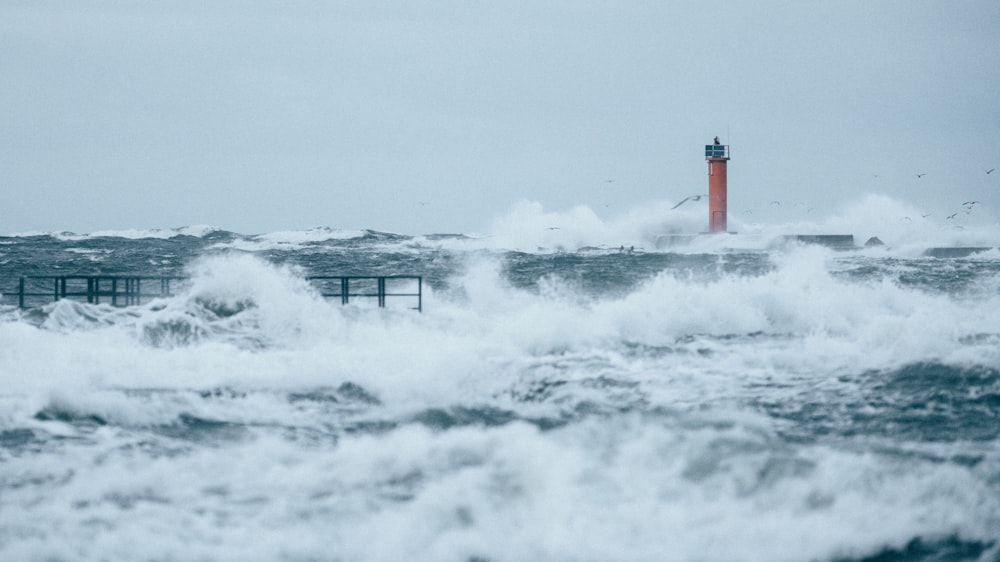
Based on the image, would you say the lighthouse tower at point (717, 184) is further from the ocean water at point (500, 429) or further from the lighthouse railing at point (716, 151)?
the ocean water at point (500, 429)

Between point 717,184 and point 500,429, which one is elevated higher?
point 717,184

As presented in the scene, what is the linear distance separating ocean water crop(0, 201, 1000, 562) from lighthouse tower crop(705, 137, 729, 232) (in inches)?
1047

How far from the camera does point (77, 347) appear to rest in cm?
1198

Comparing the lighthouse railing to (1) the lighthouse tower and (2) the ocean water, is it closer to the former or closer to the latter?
(1) the lighthouse tower

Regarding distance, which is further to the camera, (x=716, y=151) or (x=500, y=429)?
(x=716, y=151)

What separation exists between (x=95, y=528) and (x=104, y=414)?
2.79 meters

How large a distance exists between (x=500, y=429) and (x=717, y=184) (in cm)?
3561

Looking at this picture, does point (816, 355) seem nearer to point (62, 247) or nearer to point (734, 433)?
point (734, 433)

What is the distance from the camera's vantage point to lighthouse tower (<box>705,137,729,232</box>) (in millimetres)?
42406

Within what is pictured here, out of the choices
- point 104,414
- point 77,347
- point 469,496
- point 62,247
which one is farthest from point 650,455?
point 62,247

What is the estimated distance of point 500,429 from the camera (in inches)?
338

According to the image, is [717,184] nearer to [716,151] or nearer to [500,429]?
[716,151]

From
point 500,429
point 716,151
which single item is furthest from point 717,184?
point 500,429

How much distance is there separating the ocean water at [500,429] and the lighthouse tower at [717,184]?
87.2 ft
